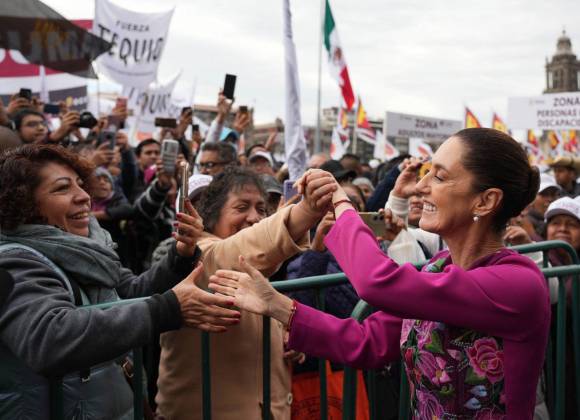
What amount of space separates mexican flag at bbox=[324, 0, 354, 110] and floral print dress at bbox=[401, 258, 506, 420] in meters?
8.41

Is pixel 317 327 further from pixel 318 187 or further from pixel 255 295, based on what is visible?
pixel 318 187

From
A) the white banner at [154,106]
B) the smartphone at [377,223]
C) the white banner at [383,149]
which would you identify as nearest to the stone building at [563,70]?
the white banner at [383,149]

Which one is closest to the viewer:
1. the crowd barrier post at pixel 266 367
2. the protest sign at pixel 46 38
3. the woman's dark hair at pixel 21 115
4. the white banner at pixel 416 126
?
the crowd barrier post at pixel 266 367

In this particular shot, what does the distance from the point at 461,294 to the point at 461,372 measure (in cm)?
26

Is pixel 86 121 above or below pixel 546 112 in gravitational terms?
below

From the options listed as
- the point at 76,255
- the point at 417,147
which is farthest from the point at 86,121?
the point at 417,147

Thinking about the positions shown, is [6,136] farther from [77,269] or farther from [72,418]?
[72,418]

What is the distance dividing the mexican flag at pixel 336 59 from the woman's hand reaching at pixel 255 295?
8303 mm

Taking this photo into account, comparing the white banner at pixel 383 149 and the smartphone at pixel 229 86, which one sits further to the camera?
the white banner at pixel 383 149

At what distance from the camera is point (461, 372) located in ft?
6.27

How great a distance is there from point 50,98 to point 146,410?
6526 mm

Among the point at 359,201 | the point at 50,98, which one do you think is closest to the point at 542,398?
the point at 359,201

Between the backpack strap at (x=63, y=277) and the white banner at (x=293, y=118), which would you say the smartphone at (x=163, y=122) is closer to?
the white banner at (x=293, y=118)

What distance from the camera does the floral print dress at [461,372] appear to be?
1903 millimetres
